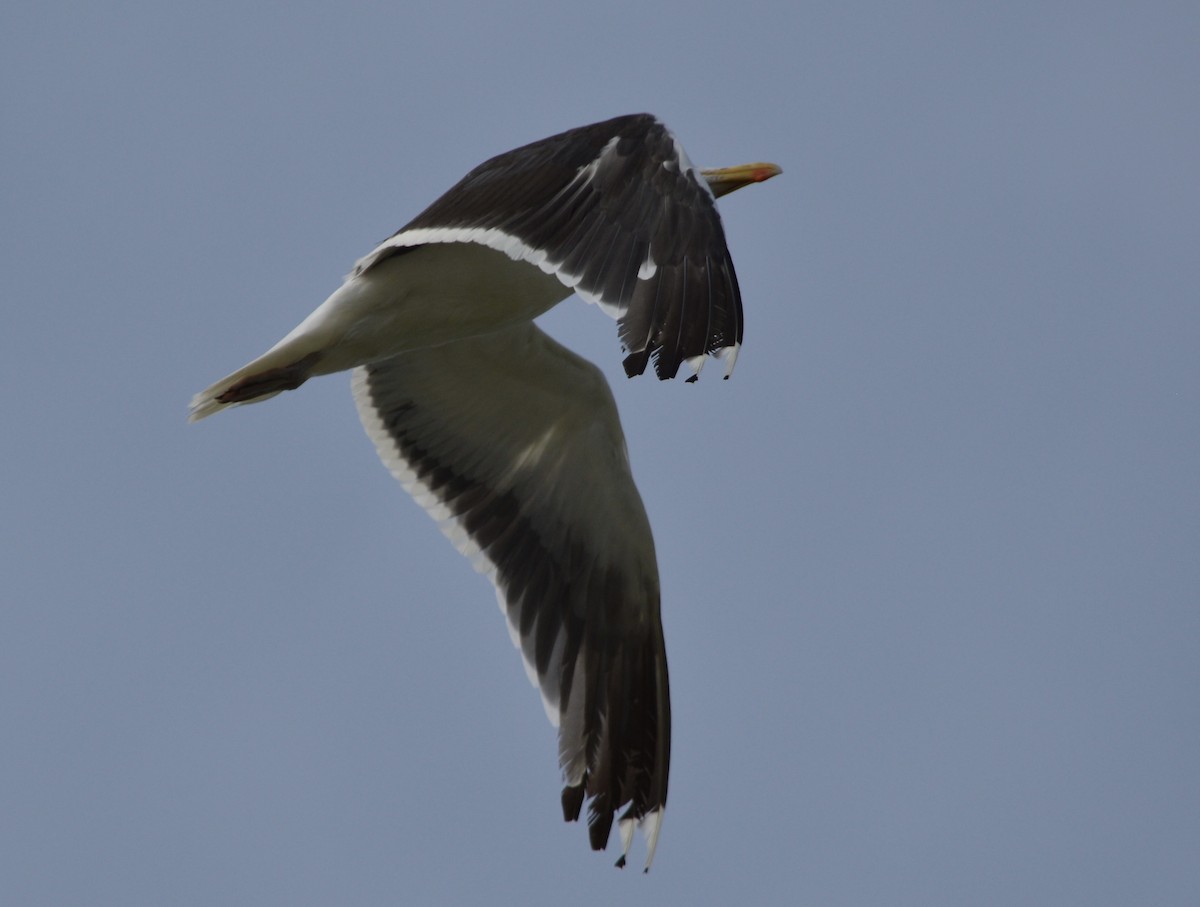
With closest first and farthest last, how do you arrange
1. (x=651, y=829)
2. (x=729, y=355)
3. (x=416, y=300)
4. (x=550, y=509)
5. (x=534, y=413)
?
1. (x=729, y=355)
2. (x=416, y=300)
3. (x=651, y=829)
4. (x=534, y=413)
5. (x=550, y=509)

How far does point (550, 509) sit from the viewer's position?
395 inches

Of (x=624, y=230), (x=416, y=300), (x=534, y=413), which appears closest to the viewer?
(x=624, y=230)

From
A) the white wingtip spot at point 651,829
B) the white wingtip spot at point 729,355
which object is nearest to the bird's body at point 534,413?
the white wingtip spot at point 651,829

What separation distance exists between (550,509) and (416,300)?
1.90m

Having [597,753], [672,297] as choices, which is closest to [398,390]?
[597,753]

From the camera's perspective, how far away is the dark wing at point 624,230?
245 inches

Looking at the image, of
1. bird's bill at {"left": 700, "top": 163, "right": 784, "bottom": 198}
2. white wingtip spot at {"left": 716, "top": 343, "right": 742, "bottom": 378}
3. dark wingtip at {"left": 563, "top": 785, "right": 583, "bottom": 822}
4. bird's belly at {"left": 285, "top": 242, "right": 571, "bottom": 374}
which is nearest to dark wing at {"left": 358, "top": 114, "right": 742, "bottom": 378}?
white wingtip spot at {"left": 716, "top": 343, "right": 742, "bottom": 378}

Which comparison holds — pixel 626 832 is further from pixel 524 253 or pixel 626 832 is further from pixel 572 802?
pixel 524 253

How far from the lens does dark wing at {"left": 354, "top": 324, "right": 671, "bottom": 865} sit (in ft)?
31.1

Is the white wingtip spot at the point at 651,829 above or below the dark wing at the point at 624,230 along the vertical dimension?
below

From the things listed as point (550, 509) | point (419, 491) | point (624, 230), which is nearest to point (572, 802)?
point (550, 509)

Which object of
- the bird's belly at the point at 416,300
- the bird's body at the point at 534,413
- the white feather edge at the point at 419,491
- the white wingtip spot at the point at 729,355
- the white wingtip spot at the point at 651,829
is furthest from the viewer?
the white feather edge at the point at 419,491

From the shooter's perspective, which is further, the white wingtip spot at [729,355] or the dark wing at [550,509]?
the dark wing at [550,509]

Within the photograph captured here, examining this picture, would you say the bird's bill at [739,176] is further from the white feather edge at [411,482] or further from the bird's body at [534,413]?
the white feather edge at [411,482]
